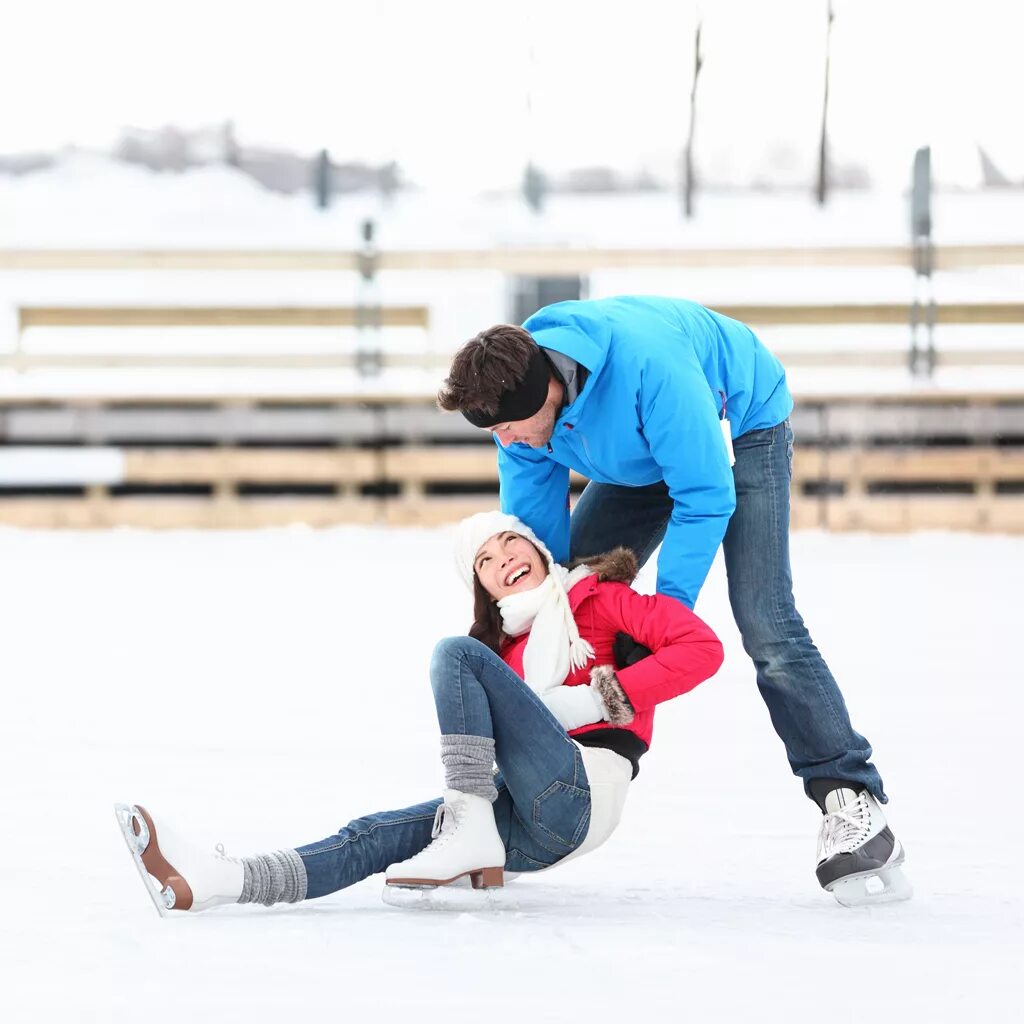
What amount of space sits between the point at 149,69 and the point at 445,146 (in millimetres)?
3607

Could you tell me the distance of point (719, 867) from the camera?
233 centimetres

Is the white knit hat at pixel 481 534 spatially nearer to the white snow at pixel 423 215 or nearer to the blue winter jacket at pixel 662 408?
the blue winter jacket at pixel 662 408

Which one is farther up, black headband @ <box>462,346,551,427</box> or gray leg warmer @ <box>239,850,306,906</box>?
black headband @ <box>462,346,551,427</box>

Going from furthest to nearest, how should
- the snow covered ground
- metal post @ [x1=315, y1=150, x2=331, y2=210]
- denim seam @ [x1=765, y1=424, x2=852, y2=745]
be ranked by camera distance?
1. metal post @ [x1=315, y1=150, x2=331, y2=210]
2. denim seam @ [x1=765, y1=424, x2=852, y2=745]
3. the snow covered ground

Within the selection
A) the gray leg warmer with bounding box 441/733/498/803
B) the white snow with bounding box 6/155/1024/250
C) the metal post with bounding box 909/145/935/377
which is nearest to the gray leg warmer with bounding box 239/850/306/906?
the gray leg warmer with bounding box 441/733/498/803

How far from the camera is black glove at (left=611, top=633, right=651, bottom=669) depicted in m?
2.14

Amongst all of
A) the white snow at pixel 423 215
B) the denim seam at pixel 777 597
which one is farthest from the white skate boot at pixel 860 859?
the white snow at pixel 423 215

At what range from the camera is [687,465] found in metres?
2.06

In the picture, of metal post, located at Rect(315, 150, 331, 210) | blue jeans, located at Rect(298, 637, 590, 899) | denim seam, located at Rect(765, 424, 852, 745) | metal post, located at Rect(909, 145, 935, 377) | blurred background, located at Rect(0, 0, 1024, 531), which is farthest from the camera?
metal post, located at Rect(315, 150, 331, 210)

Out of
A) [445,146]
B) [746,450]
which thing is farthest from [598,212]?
[746,450]

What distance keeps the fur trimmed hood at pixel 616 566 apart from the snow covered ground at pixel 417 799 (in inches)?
18.7

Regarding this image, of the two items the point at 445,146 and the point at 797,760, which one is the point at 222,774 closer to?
the point at 797,760

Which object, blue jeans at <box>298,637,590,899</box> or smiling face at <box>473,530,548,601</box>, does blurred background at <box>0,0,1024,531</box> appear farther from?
blue jeans at <box>298,637,590,899</box>

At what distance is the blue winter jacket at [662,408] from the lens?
2062 millimetres
